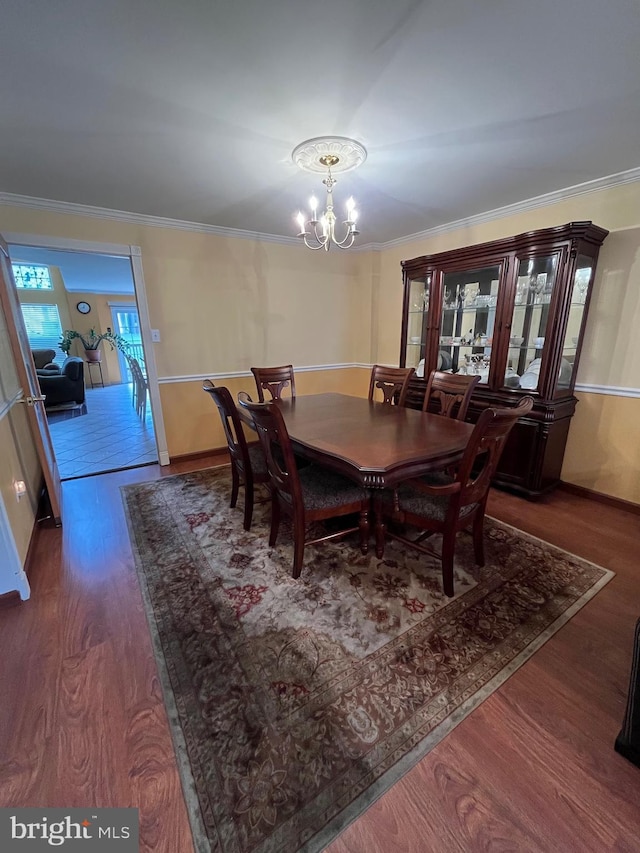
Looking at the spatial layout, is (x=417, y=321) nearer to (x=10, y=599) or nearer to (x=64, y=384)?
(x=10, y=599)

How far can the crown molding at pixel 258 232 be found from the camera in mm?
2453

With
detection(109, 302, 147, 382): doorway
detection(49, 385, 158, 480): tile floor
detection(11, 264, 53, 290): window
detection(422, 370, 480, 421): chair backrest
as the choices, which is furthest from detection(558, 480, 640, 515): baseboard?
detection(11, 264, 53, 290): window

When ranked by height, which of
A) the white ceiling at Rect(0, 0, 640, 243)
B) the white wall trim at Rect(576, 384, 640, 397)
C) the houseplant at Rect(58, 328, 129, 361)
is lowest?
the white wall trim at Rect(576, 384, 640, 397)

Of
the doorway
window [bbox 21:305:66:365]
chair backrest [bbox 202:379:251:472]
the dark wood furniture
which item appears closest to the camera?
the dark wood furniture

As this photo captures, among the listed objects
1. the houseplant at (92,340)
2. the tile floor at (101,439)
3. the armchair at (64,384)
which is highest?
the houseplant at (92,340)

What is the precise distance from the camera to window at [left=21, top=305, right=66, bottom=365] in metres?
7.07

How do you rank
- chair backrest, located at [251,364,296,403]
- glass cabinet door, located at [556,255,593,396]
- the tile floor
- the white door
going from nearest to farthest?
1. the white door
2. glass cabinet door, located at [556,255,593,396]
3. chair backrest, located at [251,364,296,403]
4. the tile floor

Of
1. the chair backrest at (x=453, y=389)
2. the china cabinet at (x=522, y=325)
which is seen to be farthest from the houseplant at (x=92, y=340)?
the chair backrest at (x=453, y=389)

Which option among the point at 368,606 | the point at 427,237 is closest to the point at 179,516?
the point at 368,606

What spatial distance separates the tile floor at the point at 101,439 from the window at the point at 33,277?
2.68 m

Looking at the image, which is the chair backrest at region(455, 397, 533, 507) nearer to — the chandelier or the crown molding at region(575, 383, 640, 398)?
the chandelier

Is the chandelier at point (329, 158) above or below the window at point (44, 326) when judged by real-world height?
above

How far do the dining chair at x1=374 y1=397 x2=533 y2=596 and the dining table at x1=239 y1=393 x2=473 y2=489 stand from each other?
0.43 ft

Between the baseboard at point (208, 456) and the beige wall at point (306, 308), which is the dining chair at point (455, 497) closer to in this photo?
the beige wall at point (306, 308)
